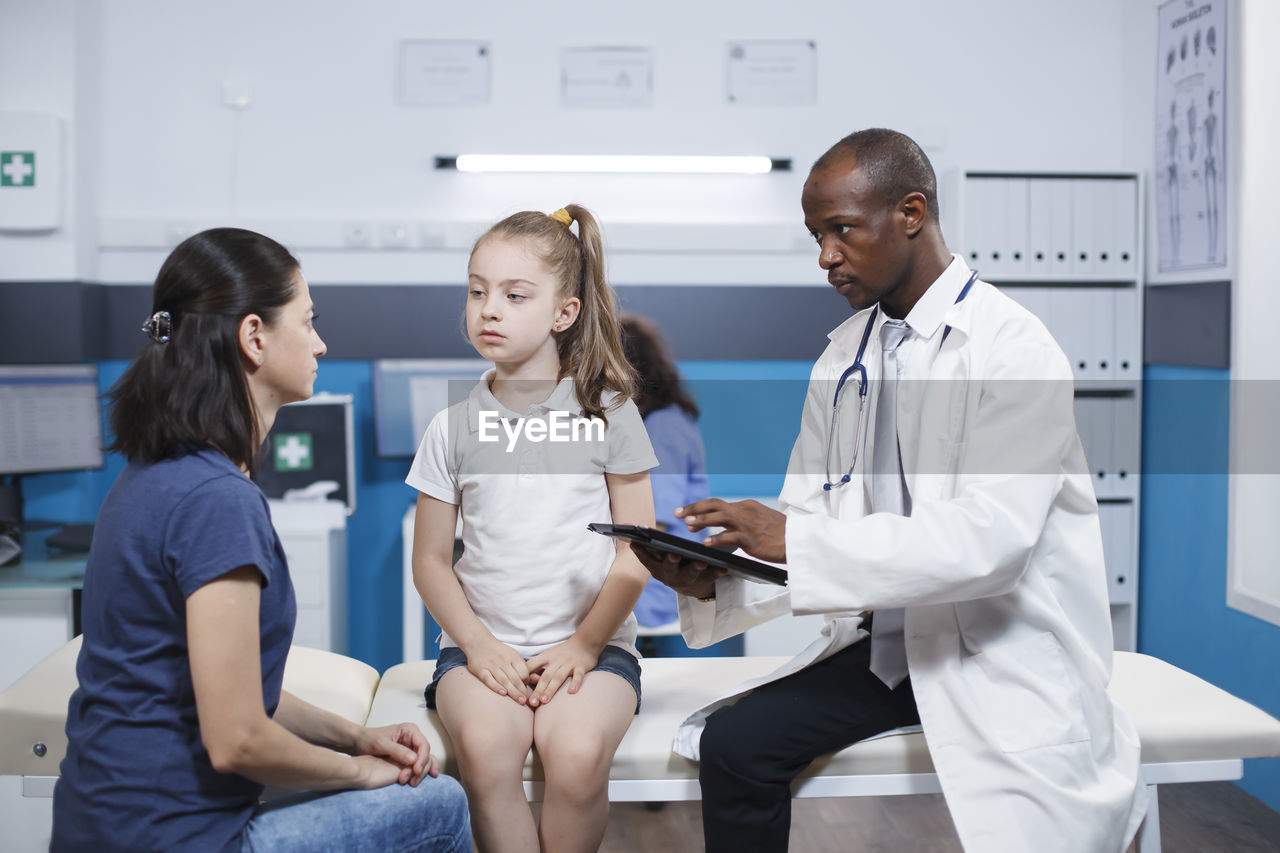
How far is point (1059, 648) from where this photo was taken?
4.34 feet

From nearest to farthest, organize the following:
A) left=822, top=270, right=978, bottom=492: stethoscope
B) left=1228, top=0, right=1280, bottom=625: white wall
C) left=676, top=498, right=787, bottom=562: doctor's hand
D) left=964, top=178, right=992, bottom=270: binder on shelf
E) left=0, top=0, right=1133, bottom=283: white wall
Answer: left=676, top=498, right=787, bottom=562: doctor's hand < left=822, top=270, right=978, bottom=492: stethoscope < left=1228, top=0, right=1280, bottom=625: white wall < left=964, top=178, right=992, bottom=270: binder on shelf < left=0, top=0, right=1133, bottom=283: white wall

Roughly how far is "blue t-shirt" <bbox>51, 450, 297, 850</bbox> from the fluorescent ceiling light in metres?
2.41

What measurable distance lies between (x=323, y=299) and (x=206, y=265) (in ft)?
7.44

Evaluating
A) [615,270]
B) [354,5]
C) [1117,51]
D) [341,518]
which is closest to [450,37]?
[354,5]

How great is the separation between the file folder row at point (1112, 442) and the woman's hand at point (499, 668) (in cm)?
Result: 228

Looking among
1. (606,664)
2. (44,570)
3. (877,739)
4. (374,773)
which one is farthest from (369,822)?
Answer: (44,570)

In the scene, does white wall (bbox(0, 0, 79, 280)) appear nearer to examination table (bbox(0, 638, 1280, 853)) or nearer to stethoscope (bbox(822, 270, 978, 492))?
examination table (bbox(0, 638, 1280, 853))

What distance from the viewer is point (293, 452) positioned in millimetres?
3160

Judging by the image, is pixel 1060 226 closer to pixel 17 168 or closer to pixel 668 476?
pixel 668 476

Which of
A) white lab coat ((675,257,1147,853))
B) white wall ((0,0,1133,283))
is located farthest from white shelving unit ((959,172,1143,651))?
white lab coat ((675,257,1147,853))

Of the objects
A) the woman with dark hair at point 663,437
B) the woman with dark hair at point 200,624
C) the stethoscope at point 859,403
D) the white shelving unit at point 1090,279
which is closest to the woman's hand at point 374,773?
the woman with dark hair at point 200,624

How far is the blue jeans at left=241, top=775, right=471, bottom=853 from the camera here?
111 centimetres

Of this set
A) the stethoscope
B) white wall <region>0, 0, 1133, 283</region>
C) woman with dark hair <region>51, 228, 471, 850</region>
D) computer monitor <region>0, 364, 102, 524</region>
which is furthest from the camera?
white wall <region>0, 0, 1133, 283</region>

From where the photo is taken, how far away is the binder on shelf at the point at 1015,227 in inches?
123
